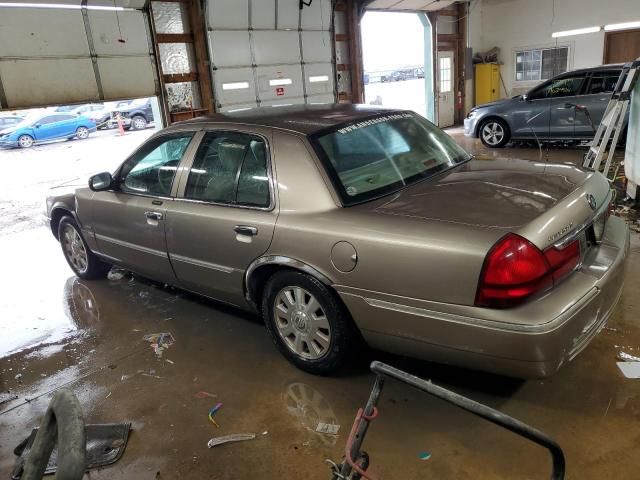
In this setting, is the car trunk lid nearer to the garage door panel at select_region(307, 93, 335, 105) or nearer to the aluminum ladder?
the aluminum ladder

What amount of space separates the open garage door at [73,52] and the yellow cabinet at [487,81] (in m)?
9.97

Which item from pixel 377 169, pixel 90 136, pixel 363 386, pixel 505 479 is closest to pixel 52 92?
pixel 377 169

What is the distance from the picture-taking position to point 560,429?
7.62 feet

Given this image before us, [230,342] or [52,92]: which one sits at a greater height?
[52,92]

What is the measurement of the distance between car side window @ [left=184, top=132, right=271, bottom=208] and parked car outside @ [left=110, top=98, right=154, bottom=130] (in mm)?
16741

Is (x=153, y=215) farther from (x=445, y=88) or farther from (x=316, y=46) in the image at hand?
(x=445, y=88)

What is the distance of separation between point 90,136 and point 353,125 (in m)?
17.1

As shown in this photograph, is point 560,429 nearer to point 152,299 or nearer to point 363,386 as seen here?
point 363,386

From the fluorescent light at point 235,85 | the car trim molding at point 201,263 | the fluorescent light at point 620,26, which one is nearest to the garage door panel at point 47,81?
the fluorescent light at point 235,85

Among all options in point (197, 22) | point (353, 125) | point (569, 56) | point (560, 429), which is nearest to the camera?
point (560, 429)

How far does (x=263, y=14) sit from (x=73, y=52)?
3526 millimetres

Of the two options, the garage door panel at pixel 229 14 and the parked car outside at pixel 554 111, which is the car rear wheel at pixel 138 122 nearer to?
the garage door panel at pixel 229 14

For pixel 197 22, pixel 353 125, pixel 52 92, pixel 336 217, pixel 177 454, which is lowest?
pixel 177 454

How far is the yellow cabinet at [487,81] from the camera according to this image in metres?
14.2
